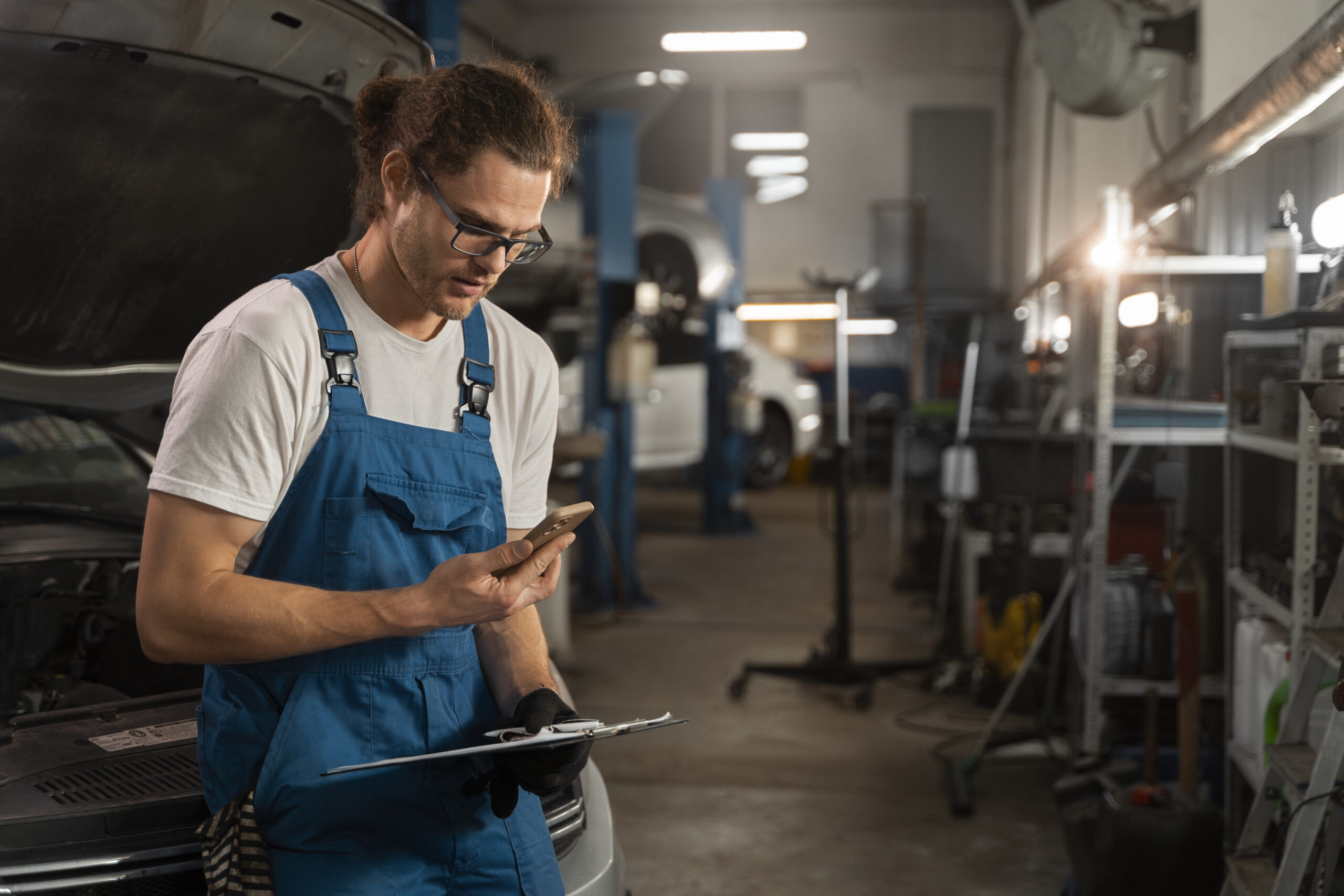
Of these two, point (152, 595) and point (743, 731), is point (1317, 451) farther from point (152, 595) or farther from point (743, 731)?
point (743, 731)

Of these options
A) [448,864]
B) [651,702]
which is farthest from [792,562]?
[448,864]

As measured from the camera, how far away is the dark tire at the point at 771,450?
38.1ft

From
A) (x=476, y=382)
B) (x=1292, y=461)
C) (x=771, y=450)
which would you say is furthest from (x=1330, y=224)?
(x=771, y=450)

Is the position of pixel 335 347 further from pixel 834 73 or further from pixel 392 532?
pixel 834 73

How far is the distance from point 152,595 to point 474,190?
570mm

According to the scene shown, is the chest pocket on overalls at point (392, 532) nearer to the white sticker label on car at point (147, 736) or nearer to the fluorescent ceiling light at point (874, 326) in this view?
the white sticker label on car at point (147, 736)

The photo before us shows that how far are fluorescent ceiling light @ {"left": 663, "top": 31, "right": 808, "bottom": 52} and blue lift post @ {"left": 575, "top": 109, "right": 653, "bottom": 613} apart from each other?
1523mm

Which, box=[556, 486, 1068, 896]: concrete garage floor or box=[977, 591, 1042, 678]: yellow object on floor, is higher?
box=[977, 591, 1042, 678]: yellow object on floor

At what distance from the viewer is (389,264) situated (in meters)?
1.33

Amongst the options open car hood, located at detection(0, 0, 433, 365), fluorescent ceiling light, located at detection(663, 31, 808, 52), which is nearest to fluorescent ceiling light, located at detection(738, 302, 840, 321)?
fluorescent ceiling light, located at detection(663, 31, 808, 52)

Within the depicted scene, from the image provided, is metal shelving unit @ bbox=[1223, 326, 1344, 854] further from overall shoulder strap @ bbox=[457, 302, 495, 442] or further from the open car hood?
the open car hood

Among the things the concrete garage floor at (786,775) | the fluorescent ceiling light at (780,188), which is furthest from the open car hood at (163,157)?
the fluorescent ceiling light at (780,188)

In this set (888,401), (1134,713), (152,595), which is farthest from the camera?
(888,401)

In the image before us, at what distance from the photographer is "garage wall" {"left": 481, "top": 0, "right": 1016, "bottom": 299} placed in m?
14.7
